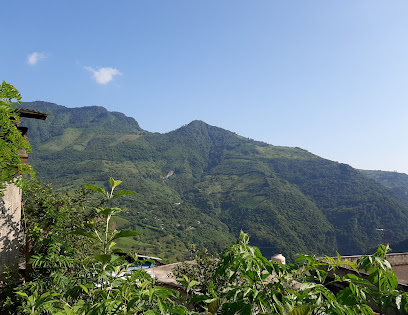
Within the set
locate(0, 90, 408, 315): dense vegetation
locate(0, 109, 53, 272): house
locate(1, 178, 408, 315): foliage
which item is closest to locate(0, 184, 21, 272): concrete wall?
locate(0, 109, 53, 272): house

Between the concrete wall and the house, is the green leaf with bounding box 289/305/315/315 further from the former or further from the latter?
the concrete wall

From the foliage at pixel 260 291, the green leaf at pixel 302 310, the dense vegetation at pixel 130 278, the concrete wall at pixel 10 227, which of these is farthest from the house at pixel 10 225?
the green leaf at pixel 302 310

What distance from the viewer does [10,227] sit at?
8086mm

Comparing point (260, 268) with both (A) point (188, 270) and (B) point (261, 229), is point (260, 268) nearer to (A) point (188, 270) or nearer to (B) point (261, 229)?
(A) point (188, 270)

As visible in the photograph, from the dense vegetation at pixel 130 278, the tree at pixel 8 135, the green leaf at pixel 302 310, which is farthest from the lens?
the tree at pixel 8 135

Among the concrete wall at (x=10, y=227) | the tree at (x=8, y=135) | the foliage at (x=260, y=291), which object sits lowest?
the concrete wall at (x=10, y=227)

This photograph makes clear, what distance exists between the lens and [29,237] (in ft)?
26.9

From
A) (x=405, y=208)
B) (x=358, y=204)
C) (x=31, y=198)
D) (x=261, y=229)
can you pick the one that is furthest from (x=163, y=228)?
(x=31, y=198)

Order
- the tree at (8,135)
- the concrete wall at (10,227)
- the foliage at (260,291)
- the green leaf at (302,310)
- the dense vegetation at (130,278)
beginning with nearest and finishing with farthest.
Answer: the green leaf at (302,310) < the foliage at (260,291) < the dense vegetation at (130,278) < the tree at (8,135) < the concrete wall at (10,227)

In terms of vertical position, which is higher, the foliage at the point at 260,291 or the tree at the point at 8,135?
the tree at the point at 8,135

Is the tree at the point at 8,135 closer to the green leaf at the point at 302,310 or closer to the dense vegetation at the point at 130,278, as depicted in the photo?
the dense vegetation at the point at 130,278

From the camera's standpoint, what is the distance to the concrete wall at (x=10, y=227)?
790 cm

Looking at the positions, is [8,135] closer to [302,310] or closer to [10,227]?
[10,227]

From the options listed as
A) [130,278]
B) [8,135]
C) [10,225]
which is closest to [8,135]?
[8,135]
